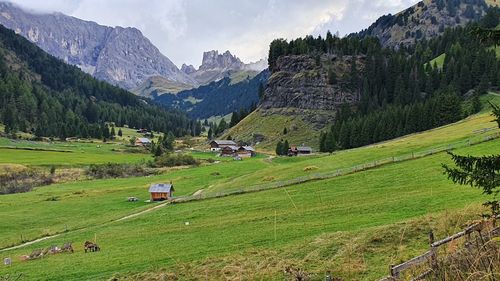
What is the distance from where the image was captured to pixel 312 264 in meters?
23.1

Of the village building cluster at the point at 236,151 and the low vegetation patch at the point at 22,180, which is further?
the village building cluster at the point at 236,151

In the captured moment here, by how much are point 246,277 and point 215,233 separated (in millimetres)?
19574

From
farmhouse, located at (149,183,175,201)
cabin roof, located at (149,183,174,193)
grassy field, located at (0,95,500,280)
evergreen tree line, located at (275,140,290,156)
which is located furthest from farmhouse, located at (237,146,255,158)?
grassy field, located at (0,95,500,280)

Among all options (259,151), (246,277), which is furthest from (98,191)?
(259,151)

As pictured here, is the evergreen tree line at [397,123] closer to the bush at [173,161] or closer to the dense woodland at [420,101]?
Answer: the dense woodland at [420,101]

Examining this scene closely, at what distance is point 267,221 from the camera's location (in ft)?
140

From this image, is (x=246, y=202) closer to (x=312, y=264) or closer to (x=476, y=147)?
(x=476, y=147)

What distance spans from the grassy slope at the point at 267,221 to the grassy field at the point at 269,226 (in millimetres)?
130

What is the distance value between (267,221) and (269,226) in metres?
2.66

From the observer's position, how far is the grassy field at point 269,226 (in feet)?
78.2

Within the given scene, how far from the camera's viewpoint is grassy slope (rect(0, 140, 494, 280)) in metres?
32.9

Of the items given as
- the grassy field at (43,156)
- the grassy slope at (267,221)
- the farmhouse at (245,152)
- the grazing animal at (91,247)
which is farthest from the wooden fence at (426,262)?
the farmhouse at (245,152)

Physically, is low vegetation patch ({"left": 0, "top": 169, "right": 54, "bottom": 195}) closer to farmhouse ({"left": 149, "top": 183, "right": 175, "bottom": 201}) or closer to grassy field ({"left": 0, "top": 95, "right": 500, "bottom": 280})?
grassy field ({"left": 0, "top": 95, "right": 500, "bottom": 280})

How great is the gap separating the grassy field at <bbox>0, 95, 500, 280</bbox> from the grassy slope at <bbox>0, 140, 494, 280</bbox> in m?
0.13
